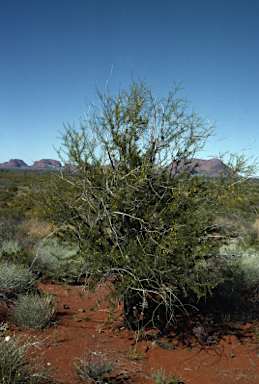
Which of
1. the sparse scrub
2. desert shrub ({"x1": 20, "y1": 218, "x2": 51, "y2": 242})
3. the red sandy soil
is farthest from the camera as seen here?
desert shrub ({"x1": 20, "y1": 218, "x2": 51, "y2": 242})

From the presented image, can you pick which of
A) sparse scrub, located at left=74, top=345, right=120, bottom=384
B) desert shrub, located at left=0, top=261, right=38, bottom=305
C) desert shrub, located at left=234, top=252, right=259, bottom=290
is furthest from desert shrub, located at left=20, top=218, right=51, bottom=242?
sparse scrub, located at left=74, top=345, right=120, bottom=384

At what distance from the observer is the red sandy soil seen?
4309 mm

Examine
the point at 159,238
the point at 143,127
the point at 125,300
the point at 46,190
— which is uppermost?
the point at 143,127

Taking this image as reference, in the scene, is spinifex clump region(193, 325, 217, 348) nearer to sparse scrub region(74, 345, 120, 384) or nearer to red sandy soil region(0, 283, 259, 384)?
red sandy soil region(0, 283, 259, 384)

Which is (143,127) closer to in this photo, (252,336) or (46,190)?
(46,190)

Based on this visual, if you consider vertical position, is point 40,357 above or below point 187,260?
below

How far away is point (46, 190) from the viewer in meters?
6.16

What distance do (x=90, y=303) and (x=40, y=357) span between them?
2.98m

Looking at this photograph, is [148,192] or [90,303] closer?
[148,192]

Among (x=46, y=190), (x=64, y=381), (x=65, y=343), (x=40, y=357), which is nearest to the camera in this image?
(x=64, y=381)

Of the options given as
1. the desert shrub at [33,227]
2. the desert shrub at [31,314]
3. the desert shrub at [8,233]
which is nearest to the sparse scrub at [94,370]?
the desert shrub at [31,314]

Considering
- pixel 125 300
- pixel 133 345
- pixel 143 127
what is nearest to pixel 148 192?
pixel 143 127

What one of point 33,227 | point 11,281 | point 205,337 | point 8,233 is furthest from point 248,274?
point 33,227

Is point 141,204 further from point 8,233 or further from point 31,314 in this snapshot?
point 8,233
